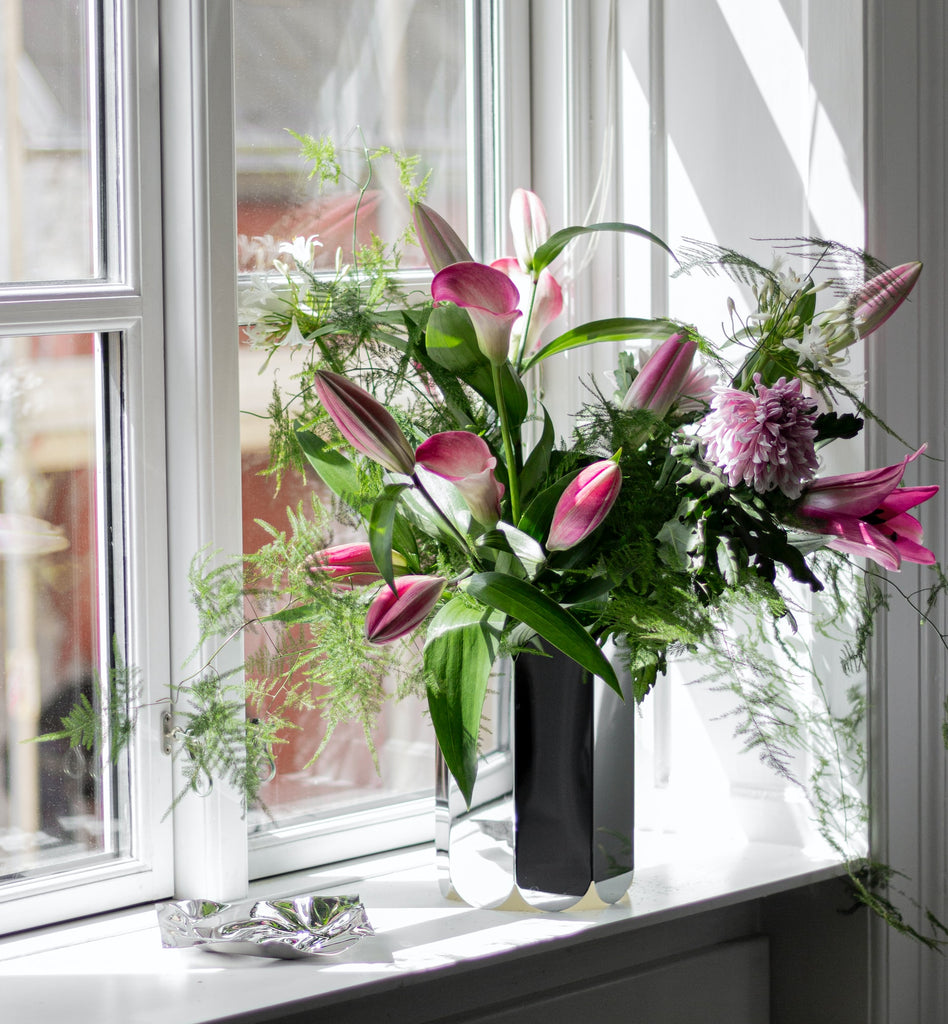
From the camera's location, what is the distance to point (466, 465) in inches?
35.0

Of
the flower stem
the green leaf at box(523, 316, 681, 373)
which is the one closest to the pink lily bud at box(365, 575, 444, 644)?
the flower stem

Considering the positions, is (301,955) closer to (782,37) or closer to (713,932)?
(713,932)

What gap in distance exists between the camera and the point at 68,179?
1027 millimetres

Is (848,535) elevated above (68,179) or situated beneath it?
situated beneath

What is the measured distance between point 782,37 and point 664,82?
0.13 meters

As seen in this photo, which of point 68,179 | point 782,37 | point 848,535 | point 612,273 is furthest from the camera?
point 612,273

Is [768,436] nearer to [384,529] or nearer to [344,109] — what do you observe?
[384,529]

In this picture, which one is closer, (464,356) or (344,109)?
(464,356)

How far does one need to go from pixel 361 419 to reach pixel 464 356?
0.13m

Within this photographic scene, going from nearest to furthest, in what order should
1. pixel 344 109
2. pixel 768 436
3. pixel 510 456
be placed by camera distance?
pixel 768 436 → pixel 510 456 → pixel 344 109

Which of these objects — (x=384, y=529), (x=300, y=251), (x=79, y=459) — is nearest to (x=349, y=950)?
(x=384, y=529)

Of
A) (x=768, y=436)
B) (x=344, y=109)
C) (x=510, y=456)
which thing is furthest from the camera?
(x=344, y=109)

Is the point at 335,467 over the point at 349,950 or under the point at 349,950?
over

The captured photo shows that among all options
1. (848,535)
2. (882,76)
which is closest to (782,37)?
(882,76)
